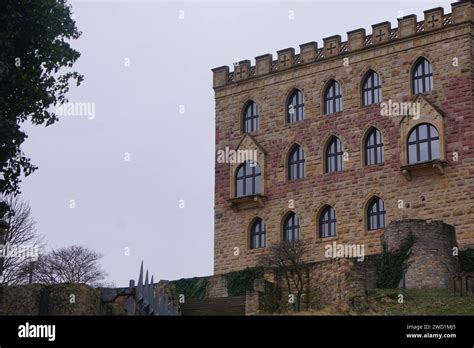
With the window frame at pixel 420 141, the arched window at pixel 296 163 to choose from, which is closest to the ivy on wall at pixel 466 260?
the window frame at pixel 420 141

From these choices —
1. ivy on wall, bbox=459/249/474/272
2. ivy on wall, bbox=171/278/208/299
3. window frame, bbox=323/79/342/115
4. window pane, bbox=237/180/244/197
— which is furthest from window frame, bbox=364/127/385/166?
ivy on wall, bbox=171/278/208/299

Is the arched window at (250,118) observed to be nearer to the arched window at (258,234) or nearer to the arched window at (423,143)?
the arched window at (258,234)

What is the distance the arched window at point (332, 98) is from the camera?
41.8 meters

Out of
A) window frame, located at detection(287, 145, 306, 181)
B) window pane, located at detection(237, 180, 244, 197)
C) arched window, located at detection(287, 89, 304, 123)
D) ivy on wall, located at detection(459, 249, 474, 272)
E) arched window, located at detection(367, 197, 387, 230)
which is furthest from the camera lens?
window pane, located at detection(237, 180, 244, 197)

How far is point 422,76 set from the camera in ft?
130

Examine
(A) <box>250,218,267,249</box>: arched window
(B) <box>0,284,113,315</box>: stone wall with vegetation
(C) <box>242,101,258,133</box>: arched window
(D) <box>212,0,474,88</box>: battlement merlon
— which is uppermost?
(D) <box>212,0,474,88</box>: battlement merlon

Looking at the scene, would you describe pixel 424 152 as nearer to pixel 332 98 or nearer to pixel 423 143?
pixel 423 143

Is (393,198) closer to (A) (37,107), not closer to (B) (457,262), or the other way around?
(B) (457,262)

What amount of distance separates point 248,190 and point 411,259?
12425 mm

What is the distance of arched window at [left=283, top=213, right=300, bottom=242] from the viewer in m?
41.6

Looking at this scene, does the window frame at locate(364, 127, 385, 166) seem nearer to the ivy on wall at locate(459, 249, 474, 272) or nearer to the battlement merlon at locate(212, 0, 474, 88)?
the battlement merlon at locate(212, 0, 474, 88)

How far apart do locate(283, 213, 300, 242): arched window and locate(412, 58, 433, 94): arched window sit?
22.5 ft

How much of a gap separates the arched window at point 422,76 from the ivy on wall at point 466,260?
7.28m
